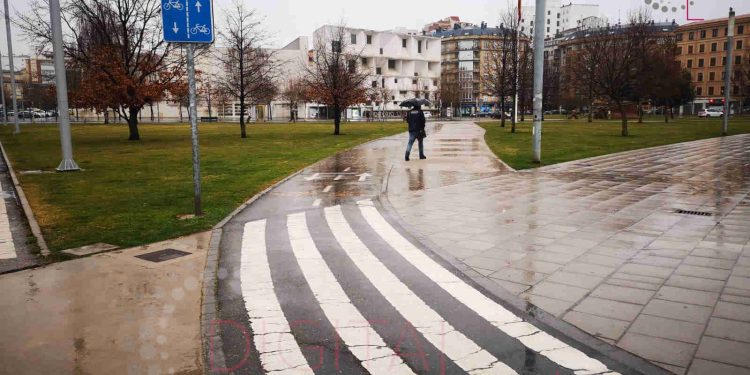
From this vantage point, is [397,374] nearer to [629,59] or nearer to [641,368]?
[641,368]

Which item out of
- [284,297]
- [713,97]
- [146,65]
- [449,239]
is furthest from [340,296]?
[713,97]

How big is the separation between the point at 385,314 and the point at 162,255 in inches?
136

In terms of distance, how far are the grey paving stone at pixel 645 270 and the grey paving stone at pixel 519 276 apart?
3.36 ft

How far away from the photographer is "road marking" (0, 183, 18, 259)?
22.9 feet

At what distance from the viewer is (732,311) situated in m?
4.92

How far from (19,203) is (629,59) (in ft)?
108

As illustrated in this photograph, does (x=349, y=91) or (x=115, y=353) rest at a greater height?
(x=349, y=91)

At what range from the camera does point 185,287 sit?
5629 mm

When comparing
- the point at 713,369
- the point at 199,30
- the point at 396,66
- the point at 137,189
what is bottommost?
the point at 713,369

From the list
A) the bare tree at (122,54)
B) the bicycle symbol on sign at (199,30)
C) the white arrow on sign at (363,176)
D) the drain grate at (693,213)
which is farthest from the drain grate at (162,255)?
the bare tree at (122,54)

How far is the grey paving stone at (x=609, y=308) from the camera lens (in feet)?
15.9

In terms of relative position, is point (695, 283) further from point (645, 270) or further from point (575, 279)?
point (575, 279)

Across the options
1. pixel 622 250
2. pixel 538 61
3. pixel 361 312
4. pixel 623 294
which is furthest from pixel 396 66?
pixel 361 312

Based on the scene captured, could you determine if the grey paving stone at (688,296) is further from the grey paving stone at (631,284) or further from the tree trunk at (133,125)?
the tree trunk at (133,125)
